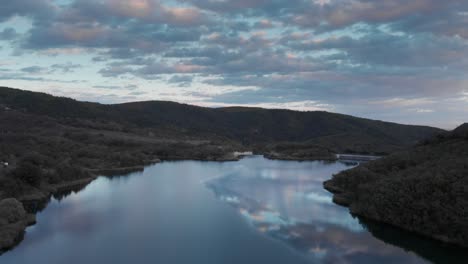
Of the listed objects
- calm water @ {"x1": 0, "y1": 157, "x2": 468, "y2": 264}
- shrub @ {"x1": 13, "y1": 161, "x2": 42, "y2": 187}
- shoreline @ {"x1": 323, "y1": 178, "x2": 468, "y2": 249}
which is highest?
shrub @ {"x1": 13, "y1": 161, "x2": 42, "y2": 187}

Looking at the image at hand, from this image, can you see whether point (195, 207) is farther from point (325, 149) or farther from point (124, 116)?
point (124, 116)

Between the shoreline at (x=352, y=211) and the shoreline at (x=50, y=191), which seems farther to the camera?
the shoreline at (x=50, y=191)

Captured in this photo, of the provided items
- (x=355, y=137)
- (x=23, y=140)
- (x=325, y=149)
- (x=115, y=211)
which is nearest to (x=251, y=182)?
(x=115, y=211)

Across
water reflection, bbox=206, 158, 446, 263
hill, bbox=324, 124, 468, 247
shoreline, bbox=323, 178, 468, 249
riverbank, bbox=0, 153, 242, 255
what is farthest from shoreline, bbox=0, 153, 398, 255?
hill, bbox=324, 124, 468, 247

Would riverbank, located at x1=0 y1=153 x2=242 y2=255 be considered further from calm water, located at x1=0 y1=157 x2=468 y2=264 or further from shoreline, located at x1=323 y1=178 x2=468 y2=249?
shoreline, located at x1=323 y1=178 x2=468 y2=249

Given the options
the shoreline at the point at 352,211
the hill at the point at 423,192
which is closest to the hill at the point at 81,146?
the hill at the point at 423,192

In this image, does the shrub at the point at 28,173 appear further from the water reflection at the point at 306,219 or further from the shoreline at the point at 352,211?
the shoreline at the point at 352,211
